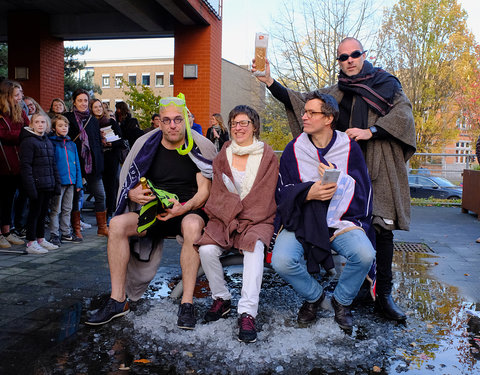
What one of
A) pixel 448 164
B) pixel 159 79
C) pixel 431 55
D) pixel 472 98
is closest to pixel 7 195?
pixel 448 164

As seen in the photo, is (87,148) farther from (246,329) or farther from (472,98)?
(472,98)

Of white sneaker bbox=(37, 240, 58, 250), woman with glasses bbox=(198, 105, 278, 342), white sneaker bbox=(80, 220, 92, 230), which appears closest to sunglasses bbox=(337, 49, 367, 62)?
woman with glasses bbox=(198, 105, 278, 342)

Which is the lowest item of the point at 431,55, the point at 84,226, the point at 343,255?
the point at 84,226

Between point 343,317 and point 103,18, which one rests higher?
point 103,18

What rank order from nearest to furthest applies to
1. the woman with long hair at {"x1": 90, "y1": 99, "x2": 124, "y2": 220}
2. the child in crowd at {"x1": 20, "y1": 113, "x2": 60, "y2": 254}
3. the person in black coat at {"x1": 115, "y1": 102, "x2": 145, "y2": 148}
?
the child in crowd at {"x1": 20, "y1": 113, "x2": 60, "y2": 254}
the woman with long hair at {"x1": 90, "y1": 99, "x2": 124, "y2": 220}
the person in black coat at {"x1": 115, "y1": 102, "x2": 145, "y2": 148}

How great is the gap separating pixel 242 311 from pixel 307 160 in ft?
4.03

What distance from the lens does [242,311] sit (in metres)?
3.32

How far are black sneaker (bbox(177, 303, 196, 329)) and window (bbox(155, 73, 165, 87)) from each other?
60628 millimetres

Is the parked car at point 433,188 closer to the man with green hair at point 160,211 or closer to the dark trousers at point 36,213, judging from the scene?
the dark trousers at point 36,213

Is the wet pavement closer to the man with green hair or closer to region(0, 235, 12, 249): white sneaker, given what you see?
the man with green hair

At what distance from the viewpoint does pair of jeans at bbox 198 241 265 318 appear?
3.35 metres

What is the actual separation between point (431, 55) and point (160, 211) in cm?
2555

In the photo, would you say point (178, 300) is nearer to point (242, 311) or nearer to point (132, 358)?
point (242, 311)

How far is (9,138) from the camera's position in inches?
237
